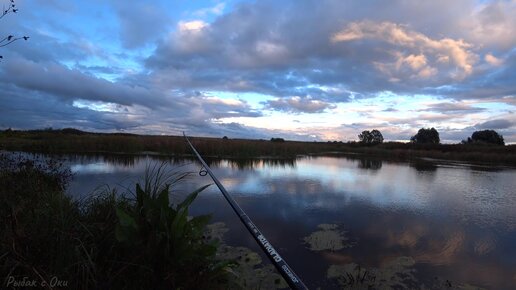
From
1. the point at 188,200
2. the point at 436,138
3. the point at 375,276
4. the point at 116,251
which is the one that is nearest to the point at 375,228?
the point at 375,276

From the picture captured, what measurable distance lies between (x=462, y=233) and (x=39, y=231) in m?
7.06

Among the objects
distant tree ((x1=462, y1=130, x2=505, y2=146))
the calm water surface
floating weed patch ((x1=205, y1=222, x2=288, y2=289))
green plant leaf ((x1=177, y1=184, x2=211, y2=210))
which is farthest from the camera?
distant tree ((x1=462, y1=130, x2=505, y2=146))

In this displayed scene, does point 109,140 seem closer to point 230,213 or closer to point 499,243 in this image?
point 230,213

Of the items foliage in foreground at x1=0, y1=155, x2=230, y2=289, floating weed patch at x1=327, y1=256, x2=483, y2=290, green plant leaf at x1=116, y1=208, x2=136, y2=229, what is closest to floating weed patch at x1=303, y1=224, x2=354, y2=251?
floating weed patch at x1=327, y1=256, x2=483, y2=290

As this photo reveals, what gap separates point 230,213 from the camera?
24.1 ft

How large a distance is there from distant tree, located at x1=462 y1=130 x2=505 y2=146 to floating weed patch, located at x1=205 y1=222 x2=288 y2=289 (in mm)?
60880

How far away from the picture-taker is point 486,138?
5828 cm

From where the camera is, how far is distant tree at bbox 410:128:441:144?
58344 mm

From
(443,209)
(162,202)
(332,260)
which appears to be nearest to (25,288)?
(162,202)

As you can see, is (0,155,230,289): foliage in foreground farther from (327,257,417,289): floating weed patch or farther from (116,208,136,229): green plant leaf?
(327,257,417,289): floating weed patch

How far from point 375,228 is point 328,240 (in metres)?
1.47

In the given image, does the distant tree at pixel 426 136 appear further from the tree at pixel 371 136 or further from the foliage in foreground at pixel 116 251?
the foliage in foreground at pixel 116 251

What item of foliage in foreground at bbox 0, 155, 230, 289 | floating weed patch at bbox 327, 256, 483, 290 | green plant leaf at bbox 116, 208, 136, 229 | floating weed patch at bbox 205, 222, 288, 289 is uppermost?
green plant leaf at bbox 116, 208, 136, 229

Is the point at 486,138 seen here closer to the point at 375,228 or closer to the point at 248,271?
the point at 375,228
